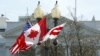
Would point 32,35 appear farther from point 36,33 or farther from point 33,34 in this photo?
point 36,33

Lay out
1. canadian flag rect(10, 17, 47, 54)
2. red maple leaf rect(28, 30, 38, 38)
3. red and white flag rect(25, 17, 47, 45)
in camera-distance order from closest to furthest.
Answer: red and white flag rect(25, 17, 47, 45) < canadian flag rect(10, 17, 47, 54) < red maple leaf rect(28, 30, 38, 38)

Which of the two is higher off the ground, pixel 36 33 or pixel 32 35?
pixel 36 33

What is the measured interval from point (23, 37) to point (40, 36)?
989 millimetres

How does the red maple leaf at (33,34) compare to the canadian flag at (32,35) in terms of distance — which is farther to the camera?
the red maple leaf at (33,34)

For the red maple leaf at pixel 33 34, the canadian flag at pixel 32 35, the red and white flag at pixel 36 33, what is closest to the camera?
the red and white flag at pixel 36 33

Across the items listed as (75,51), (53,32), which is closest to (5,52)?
(75,51)

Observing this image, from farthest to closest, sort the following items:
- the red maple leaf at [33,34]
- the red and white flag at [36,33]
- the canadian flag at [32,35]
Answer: the red maple leaf at [33,34], the canadian flag at [32,35], the red and white flag at [36,33]

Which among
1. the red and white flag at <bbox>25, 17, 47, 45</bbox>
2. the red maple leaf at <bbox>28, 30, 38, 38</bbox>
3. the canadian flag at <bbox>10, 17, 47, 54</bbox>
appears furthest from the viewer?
the red maple leaf at <bbox>28, 30, 38, 38</bbox>

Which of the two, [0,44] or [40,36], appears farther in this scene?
[0,44]

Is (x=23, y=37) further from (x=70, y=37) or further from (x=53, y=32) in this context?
(x=70, y=37)

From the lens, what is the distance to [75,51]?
5191 cm

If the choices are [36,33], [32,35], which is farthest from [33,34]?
[36,33]

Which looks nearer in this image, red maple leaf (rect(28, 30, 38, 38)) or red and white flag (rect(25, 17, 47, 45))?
red and white flag (rect(25, 17, 47, 45))

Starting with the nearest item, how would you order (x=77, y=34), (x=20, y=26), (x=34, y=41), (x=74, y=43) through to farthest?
(x=34, y=41)
(x=77, y=34)
(x=74, y=43)
(x=20, y=26)
